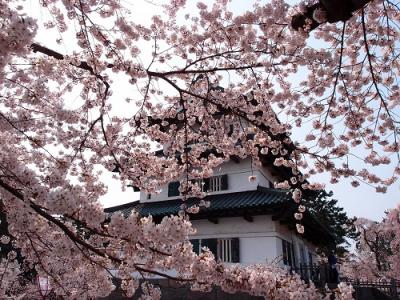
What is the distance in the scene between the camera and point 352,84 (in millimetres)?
6605

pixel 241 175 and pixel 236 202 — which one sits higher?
pixel 241 175

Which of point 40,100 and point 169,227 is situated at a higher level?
point 40,100

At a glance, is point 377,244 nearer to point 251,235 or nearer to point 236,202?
point 251,235

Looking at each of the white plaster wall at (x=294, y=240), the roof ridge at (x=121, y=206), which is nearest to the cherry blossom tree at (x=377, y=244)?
the white plaster wall at (x=294, y=240)

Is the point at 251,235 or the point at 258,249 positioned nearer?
the point at 258,249

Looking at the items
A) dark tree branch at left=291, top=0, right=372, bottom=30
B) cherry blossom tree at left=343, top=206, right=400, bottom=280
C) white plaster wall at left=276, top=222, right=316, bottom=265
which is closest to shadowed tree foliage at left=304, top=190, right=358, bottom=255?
cherry blossom tree at left=343, top=206, right=400, bottom=280

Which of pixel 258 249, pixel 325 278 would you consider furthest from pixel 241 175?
pixel 325 278

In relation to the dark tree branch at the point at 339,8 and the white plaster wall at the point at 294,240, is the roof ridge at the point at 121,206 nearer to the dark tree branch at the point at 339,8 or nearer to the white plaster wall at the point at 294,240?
the white plaster wall at the point at 294,240

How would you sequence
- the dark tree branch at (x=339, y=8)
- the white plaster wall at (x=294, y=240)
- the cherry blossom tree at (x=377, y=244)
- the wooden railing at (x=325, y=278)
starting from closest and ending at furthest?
1. the dark tree branch at (x=339, y=8)
2. the wooden railing at (x=325, y=278)
3. the white plaster wall at (x=294, y=240)
4. the cherry blossom tree at (x=377, y=244)

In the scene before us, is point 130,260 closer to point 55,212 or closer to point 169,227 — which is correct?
point 169,227

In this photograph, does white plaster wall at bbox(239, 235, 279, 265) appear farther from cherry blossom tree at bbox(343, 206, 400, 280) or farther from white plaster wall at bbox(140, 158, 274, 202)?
cherry blossom tree at bbox(343, 206, 400, 280)

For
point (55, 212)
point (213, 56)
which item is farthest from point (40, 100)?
point (213, 56)

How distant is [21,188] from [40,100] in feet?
5.27

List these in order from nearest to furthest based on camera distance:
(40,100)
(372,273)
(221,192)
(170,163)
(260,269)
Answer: (260,269) < (40,100) < (170,163) < (221,192) < (372,273)
